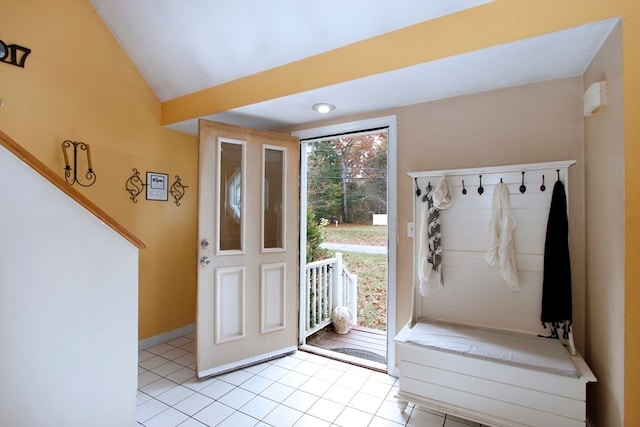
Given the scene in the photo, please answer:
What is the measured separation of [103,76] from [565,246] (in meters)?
3.61

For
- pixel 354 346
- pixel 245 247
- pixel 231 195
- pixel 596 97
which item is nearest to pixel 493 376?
pixel 596 97

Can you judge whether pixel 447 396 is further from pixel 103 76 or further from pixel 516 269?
pixel 103 76

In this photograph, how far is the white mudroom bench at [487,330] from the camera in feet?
5.12

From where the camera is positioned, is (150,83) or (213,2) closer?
(213,2)

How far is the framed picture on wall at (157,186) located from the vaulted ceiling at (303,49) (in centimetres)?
61

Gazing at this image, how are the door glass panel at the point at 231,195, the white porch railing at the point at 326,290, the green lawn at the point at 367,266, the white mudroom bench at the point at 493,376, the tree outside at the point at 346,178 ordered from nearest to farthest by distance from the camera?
the white mudroom bench at the point at 493,376
the door glass panel at the point at 231,195
the white porch railing at the point at 326,290
the tree outside at the point at 346,178
the green lawn at the point at 367,266

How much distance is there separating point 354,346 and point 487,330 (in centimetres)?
158

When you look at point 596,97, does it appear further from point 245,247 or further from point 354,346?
point 354,346

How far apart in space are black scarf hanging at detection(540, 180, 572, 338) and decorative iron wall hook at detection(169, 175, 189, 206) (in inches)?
125

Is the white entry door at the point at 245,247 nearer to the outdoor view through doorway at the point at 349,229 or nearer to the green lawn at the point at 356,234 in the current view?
the outdoor view through doorway at the point at 349,229

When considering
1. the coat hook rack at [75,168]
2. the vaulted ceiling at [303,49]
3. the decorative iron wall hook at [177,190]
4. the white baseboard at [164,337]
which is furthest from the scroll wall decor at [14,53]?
the white baseboard at [164,337]

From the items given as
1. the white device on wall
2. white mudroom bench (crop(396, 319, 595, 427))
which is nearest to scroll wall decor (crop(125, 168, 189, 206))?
white mudroom bench (crop(396, 319, 595, 427))

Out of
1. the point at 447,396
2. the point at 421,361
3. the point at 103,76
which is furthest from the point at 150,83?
the point at 447,396

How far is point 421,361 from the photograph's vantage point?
184cm
